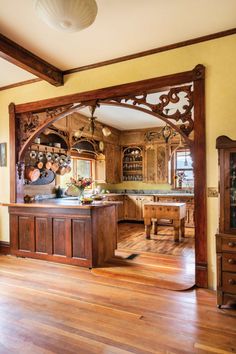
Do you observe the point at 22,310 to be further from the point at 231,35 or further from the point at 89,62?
the point at 231,35

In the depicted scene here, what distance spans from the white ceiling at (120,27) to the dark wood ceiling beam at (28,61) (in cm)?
8

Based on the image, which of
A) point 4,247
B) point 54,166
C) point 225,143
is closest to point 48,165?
point 54,166

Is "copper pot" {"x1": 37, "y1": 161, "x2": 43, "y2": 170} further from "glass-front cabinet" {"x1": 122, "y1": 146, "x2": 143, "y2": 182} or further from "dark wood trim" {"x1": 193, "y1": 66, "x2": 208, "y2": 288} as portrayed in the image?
"glass-front cabinet" {"x1": 122, "y1": 146, "x2": 143, "y2": 182}

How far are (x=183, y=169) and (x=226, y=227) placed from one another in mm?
4887

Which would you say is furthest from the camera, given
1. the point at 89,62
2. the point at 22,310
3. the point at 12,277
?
the point at 89,62

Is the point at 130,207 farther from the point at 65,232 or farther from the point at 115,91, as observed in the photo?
the point at 115,91

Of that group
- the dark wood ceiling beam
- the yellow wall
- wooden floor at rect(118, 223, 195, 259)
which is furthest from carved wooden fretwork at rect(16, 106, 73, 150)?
wooden floor at rect(118, 223, 195, 259)

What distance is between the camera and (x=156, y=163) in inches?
291

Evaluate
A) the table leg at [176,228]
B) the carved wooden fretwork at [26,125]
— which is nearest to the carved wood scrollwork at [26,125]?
the carved wooden fretwork at [26,125]

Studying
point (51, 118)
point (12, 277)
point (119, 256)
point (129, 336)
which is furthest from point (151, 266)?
point (51, 118)

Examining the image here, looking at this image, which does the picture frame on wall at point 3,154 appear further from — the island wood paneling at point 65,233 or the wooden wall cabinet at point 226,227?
the wooden wall cabinet at point 226,227

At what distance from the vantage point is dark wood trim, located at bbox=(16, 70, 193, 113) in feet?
9.95

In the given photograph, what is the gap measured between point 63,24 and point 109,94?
152 cm

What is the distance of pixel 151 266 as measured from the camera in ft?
11.6
